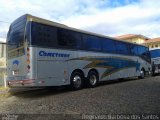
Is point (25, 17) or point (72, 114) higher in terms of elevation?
point (25, 17)

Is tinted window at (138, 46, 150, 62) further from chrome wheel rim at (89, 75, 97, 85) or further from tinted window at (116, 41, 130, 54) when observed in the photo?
chrome wheel rim at (89, 75, 97, 85)

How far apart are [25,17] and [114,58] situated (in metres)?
7.82

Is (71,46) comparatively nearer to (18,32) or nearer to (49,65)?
(49,65)

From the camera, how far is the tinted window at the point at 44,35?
1079 centimetres

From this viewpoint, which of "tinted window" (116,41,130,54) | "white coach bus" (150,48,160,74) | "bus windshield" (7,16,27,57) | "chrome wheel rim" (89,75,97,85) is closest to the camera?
"bus windshield" (7,16,27,57)

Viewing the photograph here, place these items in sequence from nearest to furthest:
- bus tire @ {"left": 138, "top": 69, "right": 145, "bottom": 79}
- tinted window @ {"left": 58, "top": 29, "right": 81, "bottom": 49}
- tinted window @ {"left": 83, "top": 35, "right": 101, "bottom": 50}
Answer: tinted window @ {"left": 58, "top": 29, "right": 81, "bottom": 49}
tinted window @ {"left": 83, "top": 35, "right": 101, "bottom": 50}
bus tire @ {"left": 138, "top": 69, "right": 145, "bottom": 79}

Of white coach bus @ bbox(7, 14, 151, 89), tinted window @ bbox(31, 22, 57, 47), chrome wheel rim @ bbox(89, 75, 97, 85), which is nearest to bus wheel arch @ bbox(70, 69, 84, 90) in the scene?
white coach bus @ bbox(7, 14, 151, 89)

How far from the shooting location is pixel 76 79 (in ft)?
42.6

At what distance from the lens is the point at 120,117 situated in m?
6.41

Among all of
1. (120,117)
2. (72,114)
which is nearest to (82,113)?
(72,114)

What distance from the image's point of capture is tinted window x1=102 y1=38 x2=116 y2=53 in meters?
15.9

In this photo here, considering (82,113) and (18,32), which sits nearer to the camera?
(82,113)

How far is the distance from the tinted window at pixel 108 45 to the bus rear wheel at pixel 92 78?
6.62 ft

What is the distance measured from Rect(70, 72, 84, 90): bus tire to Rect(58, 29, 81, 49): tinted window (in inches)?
58.3
